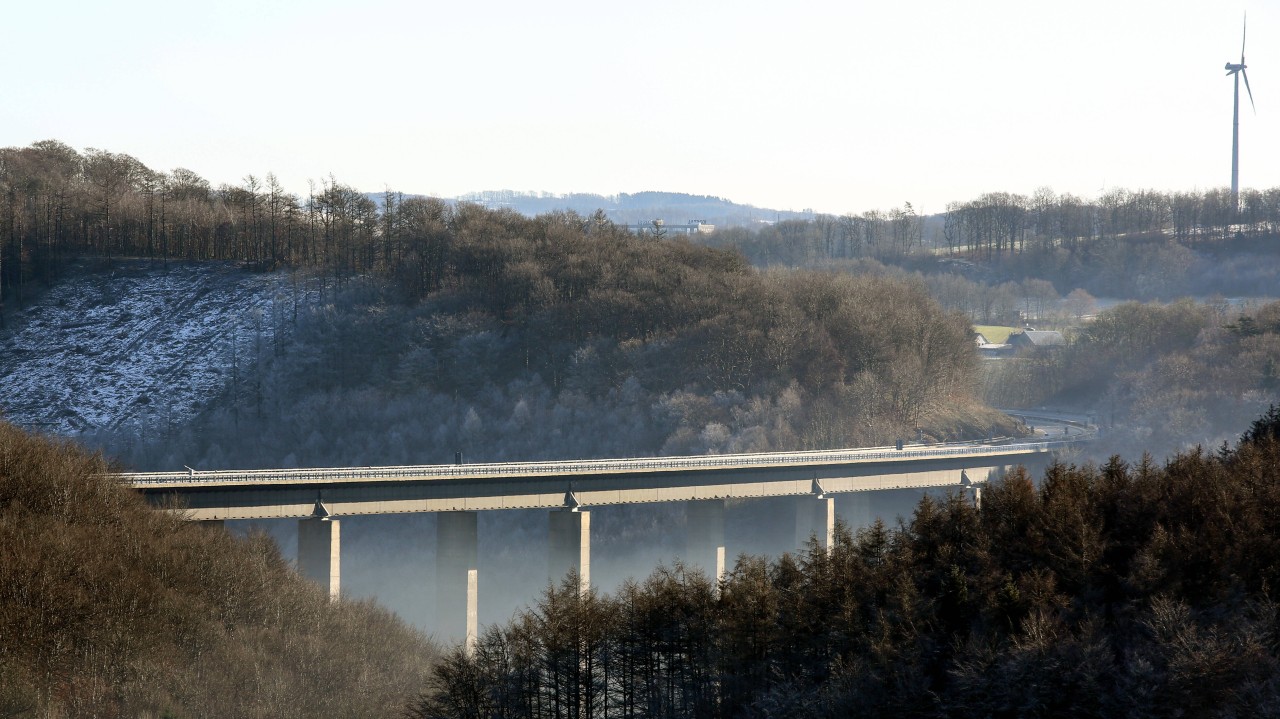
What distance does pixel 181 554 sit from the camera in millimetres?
47000

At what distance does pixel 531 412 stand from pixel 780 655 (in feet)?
205

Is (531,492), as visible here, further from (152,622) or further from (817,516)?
(152,622)

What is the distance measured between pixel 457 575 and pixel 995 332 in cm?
10684

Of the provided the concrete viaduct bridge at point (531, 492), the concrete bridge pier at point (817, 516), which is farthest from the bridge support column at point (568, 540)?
the concrete bridge pier at point (817, 516)

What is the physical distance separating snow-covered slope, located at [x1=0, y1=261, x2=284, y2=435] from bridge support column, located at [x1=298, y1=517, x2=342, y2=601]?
4513 cm

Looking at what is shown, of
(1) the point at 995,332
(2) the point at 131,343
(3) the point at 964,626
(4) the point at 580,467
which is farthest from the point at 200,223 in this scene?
(3) the point at 964,626

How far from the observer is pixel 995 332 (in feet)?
512

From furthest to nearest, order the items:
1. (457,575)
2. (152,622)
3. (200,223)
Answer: (200,223) < (457,575) < (152,622)

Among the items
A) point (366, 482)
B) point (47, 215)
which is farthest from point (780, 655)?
point (47, 215)

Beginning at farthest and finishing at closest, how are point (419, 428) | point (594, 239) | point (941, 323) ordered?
point (594, 239)
point (941, 323)
point (419, 428)

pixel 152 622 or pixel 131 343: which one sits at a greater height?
pixel 131 343

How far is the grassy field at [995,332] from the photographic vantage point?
151125mm

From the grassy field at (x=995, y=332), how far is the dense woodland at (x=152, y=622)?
4340 inches

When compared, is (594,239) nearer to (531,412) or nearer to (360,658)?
(531,412)
